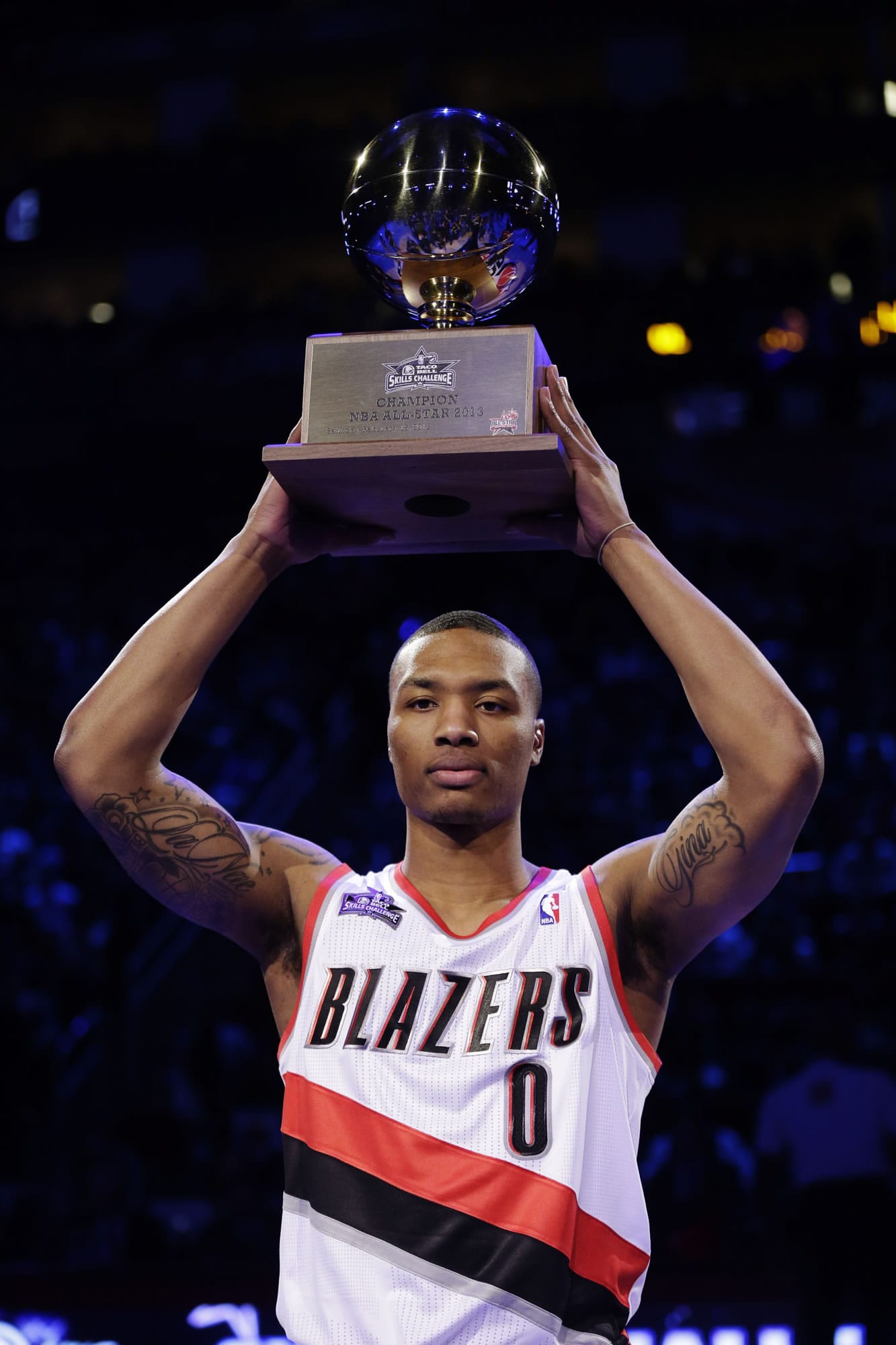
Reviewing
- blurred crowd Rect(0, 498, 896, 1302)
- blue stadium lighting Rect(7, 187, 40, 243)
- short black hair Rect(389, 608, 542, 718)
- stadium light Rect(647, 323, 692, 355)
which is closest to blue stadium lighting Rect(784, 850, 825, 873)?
blurred crowd Rect(0, 498, 896, 1302)

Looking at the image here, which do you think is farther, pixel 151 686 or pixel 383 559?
pixel 383 559

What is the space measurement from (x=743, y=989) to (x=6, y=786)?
12.5ft

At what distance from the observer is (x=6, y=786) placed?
731cm

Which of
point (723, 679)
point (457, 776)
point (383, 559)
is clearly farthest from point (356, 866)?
point (723, 679)

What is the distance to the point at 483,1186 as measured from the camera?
1919 millimetres

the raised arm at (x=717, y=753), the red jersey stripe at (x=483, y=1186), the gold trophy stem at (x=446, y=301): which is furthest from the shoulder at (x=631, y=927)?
the gold trophy stem at (x=446, y=301)

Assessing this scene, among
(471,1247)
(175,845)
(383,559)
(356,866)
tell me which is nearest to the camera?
(471,1247)

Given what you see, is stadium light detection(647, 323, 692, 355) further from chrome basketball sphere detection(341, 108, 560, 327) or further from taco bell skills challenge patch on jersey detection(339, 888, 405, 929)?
taco bell skills challenge patch on jersey detection(339, 888, 405, 929)

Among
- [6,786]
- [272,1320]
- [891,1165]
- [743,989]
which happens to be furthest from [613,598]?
[272,1320]

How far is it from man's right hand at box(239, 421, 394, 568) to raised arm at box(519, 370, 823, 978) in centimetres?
39

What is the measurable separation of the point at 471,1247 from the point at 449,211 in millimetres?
1460

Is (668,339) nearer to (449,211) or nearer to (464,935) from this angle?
(449,211)

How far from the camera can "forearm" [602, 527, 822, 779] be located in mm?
1928

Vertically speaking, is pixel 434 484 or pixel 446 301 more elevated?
pixel 446 301
